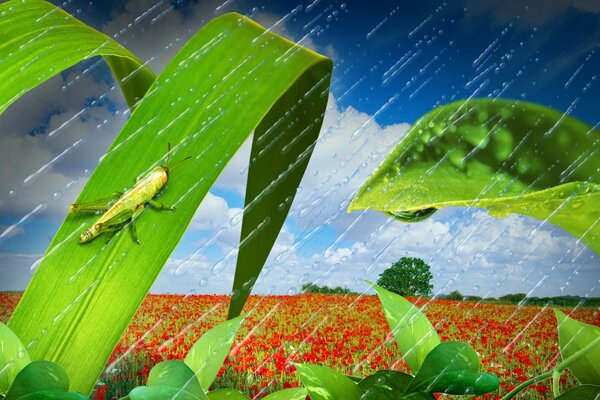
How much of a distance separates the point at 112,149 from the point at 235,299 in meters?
0.15

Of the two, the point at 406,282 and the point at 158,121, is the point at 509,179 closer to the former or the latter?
the point at 158,121

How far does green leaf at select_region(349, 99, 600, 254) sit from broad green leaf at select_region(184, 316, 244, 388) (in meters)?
0.11

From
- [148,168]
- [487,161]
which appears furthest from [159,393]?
[487,161]

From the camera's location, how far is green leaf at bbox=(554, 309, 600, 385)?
166 mm

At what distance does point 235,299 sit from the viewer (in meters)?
0.34

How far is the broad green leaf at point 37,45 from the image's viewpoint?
22cm

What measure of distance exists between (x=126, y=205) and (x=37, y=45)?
10 centimetres

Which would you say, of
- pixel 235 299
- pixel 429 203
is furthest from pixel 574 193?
pixel 235 299

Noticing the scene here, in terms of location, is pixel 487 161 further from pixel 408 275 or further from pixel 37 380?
pixel 408 275

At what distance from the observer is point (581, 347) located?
0.55ft

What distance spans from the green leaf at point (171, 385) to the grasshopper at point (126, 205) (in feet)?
0.23

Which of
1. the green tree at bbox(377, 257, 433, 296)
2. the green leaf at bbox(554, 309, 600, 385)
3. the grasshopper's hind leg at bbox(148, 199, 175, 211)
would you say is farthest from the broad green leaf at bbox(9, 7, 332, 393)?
the green tree at bbox(377, 257, 433, 296)

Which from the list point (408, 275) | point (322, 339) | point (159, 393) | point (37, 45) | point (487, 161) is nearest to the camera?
point (159, 393)

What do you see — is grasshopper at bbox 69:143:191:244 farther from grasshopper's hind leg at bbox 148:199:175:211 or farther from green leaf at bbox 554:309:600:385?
green leaf at bbox 554:309:600:385
